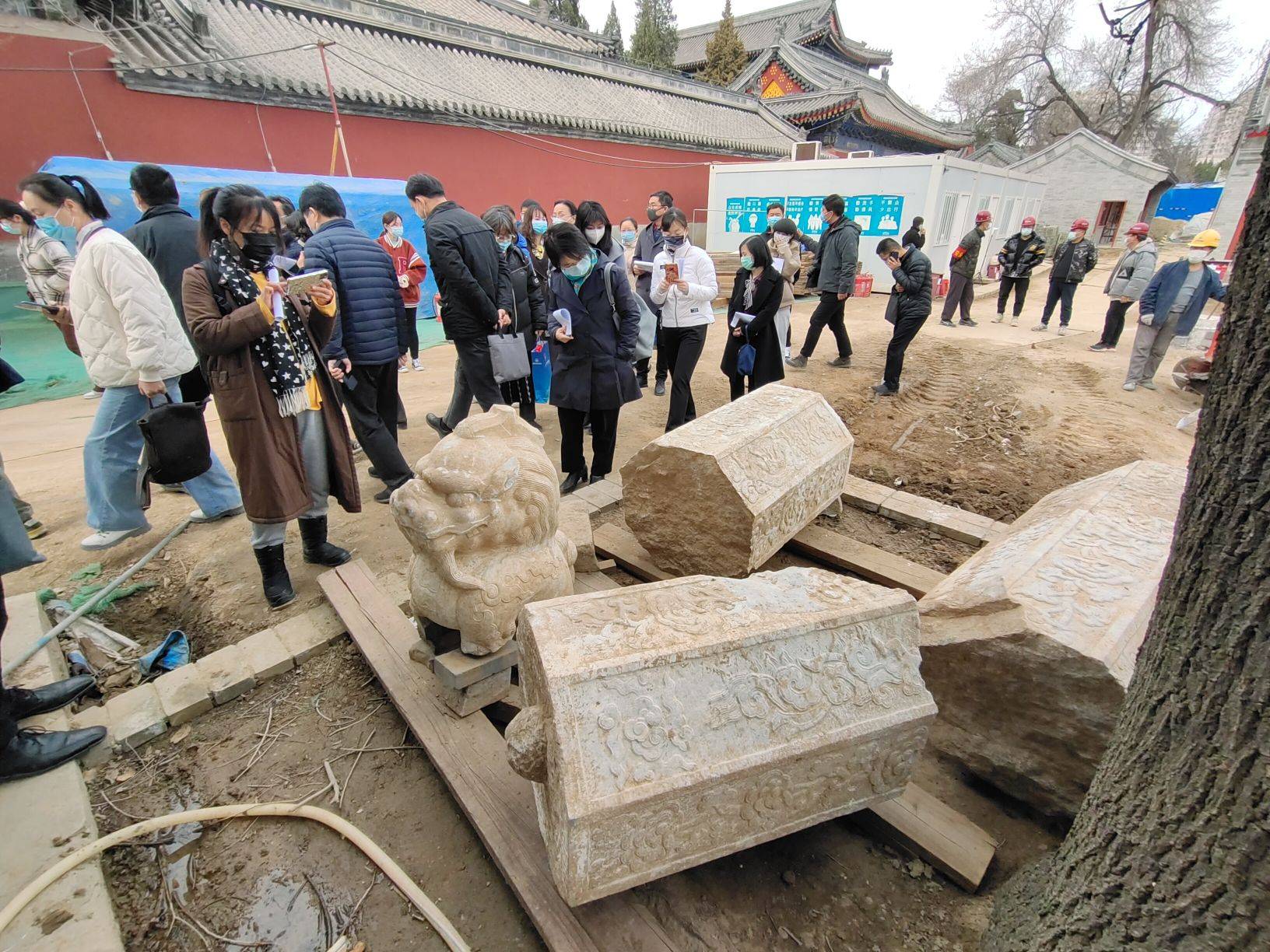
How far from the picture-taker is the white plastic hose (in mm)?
1568

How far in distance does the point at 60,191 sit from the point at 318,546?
81.4 inches

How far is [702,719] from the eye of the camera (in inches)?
59.4

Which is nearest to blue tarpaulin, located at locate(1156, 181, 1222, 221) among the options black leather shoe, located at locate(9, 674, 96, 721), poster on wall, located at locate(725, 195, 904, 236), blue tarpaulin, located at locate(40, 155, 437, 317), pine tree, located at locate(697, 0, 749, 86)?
pine tree, located at locate(697, 0, 749, 86)

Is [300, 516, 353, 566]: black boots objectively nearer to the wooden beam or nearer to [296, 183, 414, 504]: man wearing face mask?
[296, 183, 414, 504]: man wearing face mask

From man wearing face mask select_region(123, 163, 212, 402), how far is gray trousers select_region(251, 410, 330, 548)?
908 millimetres

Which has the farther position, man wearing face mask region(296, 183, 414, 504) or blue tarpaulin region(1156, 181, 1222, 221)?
blue tarpaulin region(1156, 181, 1222, 221)

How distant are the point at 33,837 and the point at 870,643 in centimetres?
255

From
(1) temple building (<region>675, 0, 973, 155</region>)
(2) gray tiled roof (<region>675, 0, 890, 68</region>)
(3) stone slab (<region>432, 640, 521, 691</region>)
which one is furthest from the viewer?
(2) gray tiled roof (<region>675, 0, 890, 68</region>)

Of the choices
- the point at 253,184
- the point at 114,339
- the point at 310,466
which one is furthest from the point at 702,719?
the point at 253,184

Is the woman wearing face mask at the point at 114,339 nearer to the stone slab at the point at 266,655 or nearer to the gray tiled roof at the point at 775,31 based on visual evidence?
the stone slab at the point at 266,655

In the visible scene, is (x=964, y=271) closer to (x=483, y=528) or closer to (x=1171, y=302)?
(x=1171, y=302)

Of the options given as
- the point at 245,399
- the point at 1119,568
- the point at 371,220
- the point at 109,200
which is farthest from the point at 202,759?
the point at 371,220

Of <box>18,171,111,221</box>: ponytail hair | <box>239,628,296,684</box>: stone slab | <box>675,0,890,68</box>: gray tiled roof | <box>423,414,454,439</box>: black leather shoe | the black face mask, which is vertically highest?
<box>675,0,890,68</box>: gray tiled roof

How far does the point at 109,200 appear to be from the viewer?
19.5 ft
